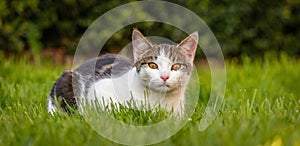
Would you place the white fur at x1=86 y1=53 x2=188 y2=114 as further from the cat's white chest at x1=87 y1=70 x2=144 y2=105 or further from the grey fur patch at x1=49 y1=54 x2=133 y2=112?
the grey fur patch at x1=49 y1=54 x2=133 y2=112

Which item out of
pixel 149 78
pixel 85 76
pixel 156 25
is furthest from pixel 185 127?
pixel 156 25

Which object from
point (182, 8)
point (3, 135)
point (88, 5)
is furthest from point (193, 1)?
point (3, 135)

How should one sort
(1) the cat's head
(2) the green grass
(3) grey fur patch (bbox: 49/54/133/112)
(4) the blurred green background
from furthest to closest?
(4) the blurred green background
(3) grey fur patch (bbox: 49/54/133/112)
(1) the cat's head
(2) the green grass

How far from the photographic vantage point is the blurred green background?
5.40 m

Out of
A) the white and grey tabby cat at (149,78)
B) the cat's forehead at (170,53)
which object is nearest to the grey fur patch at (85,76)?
the white and grey tabby cat at (149,78)

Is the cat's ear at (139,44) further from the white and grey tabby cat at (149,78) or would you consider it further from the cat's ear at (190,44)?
the cat's ear at (190,44)

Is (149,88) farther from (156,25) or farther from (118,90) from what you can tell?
(156,25)

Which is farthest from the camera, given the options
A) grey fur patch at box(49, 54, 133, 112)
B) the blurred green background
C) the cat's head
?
the blurred green background

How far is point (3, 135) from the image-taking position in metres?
2.18

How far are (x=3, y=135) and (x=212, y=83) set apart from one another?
7.67 feet

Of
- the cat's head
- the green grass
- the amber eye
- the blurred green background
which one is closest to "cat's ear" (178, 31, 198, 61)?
the cat's head

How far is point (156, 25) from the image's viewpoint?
18.7 ft

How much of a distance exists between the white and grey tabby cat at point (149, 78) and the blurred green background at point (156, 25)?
2.57m

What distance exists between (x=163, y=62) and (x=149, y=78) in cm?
11
